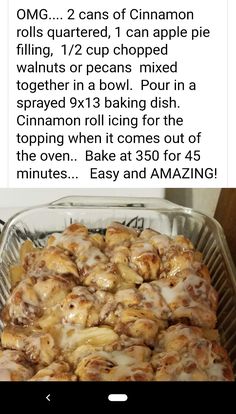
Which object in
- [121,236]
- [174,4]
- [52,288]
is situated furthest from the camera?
[121,236]

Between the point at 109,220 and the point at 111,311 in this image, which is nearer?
the point at 111,311

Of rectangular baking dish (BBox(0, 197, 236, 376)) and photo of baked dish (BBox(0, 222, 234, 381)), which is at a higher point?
rectangular baking dish (BBox(0, 197, 236, 376))

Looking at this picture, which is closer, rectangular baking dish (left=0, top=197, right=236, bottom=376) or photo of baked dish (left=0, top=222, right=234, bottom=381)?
photo of baked dish (left=0, top=222, right=234, bottom=381)

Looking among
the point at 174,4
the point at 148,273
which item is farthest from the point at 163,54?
the point at 148,273

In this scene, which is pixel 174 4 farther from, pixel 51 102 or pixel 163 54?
pixel 51 102

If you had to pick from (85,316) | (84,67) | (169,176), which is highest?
(84,67)

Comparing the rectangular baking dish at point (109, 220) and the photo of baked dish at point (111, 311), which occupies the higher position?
the rectangular baking dish at point (109, 220)
